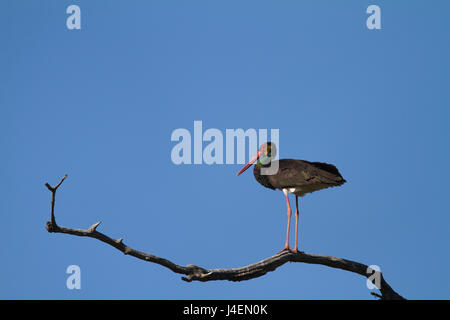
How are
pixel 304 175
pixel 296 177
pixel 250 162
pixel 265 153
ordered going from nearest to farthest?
1. pixel 304 175
2. pixel 296 177
3. pixel 265 153
4. pixel 250 162

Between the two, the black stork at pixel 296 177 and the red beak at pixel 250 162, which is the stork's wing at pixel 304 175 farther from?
the red beak at pixel 250 162

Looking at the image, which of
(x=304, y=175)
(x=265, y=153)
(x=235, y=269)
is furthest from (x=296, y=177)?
(x=235, y=269)

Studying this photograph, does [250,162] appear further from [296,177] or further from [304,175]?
[304,175]

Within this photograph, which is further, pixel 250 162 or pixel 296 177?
→ pixel 250 162

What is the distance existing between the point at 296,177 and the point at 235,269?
368cm

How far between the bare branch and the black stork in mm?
654

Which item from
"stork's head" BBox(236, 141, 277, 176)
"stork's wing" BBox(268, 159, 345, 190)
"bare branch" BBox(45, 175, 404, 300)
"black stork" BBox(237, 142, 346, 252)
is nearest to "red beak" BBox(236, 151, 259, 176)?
"stork's head" BBox(236, 141, 277, 176)

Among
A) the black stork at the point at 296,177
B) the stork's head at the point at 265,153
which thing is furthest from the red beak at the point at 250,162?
the black stork at the point at 296,177

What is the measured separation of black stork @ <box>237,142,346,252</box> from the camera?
13820 millimetres

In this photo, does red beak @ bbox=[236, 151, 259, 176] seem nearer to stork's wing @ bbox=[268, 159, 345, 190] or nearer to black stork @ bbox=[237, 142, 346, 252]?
black stork @ bbox=[237, 142, 346, 252]

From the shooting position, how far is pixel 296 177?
14.4m
